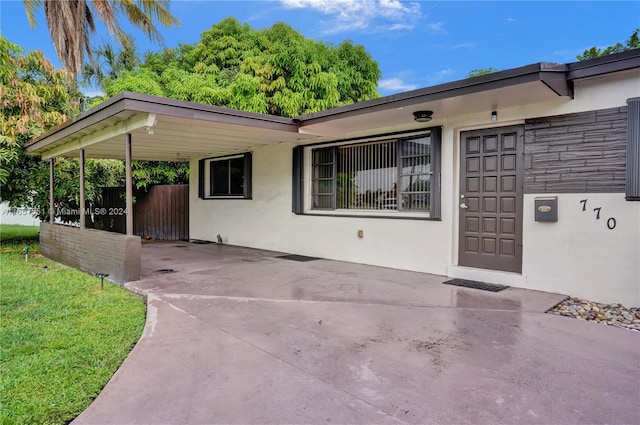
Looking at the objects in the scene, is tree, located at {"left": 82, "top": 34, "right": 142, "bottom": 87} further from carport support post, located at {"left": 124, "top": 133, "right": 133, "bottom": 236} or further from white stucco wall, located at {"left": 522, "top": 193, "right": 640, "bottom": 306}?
white stucco wall, located at {"left": 522, "top": 193, "right": 640, "bottom": 306}

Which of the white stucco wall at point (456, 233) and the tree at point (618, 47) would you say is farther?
the tree at point (618, 47)

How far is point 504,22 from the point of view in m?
14.7

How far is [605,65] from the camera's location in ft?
13.5

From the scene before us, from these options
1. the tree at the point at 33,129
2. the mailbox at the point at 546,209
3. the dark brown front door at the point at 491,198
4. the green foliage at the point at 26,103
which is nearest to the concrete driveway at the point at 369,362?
the dark brown front door at the point at 491,198

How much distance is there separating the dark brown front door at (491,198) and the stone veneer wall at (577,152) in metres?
0.19

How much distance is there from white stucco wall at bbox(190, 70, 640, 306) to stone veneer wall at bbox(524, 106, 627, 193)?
3.9 inches

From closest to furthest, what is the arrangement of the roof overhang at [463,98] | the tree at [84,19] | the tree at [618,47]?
the roof overhang at [463,98]
the tree at [618,47]
the tree at [84,19]

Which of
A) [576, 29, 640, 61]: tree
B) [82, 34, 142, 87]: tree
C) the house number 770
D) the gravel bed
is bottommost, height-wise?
the gravel bed

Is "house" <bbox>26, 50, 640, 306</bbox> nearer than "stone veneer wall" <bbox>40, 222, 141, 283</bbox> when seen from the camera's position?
Yes

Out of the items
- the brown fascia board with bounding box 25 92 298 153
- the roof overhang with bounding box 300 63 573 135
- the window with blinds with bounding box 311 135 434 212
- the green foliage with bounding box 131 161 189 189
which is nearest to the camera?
the roof overhang with bounding box 300 63 573 135

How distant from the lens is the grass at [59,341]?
2.37 m

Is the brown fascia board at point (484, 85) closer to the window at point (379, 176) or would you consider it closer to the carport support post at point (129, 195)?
the window at point (379, 176)

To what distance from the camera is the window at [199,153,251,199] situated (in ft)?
29.9

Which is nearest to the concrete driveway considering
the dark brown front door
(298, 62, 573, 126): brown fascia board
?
the dark brown front door
